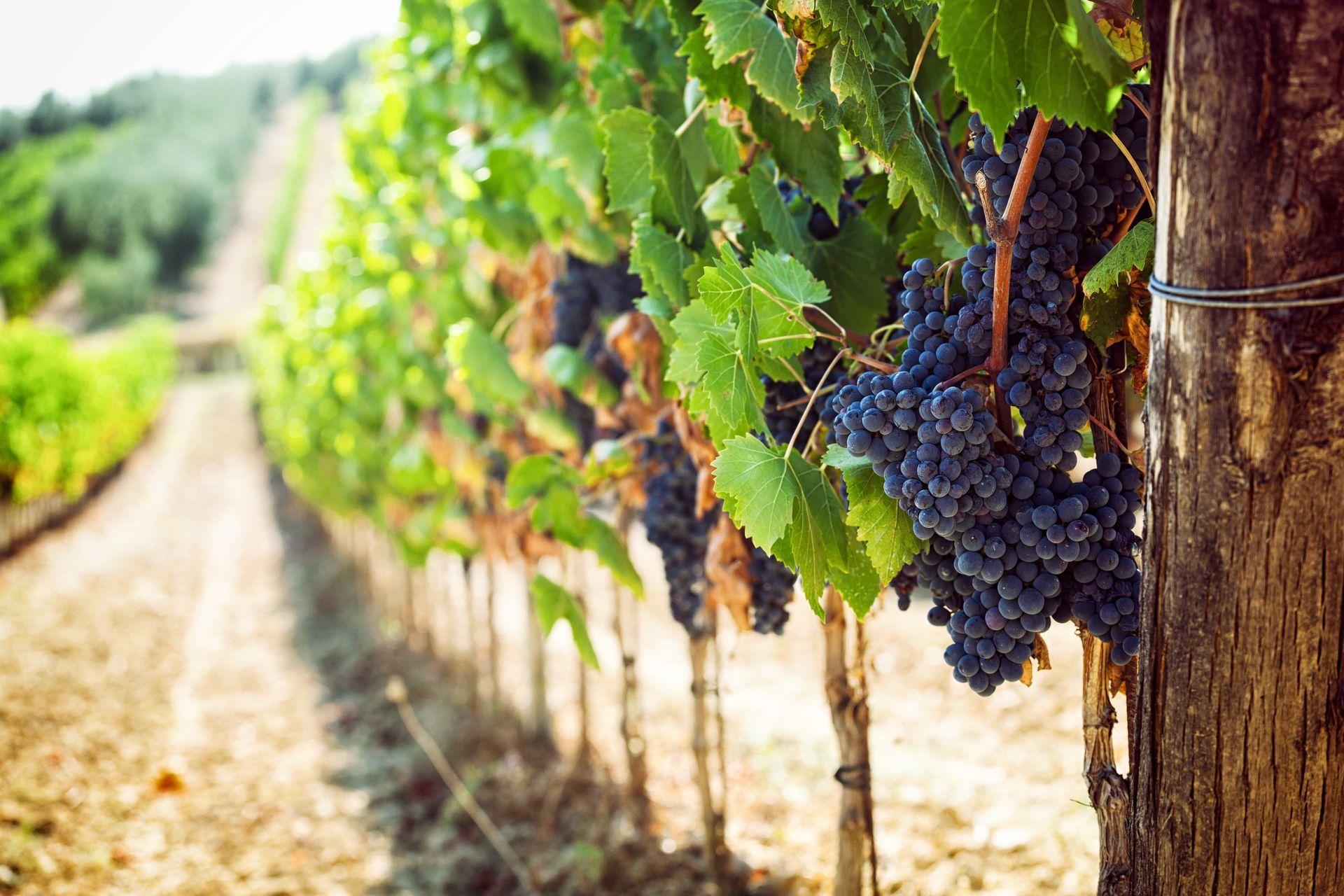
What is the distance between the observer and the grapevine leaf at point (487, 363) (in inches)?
126

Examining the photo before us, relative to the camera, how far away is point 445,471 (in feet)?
16.8

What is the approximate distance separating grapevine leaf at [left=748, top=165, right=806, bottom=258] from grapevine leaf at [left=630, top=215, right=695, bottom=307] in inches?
7.4

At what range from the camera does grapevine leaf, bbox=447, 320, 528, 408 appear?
3203 mm

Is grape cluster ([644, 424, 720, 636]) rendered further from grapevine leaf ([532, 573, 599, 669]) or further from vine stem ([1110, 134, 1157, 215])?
vine stem ([1110, 134, 1157, 215])

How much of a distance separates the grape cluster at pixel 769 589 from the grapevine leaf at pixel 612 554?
457 mm

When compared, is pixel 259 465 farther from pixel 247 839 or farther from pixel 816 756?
pixel 816 756

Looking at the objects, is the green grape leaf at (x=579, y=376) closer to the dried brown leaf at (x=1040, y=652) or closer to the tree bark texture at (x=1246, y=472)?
the dried brown leaf at (x=1040, y=652)

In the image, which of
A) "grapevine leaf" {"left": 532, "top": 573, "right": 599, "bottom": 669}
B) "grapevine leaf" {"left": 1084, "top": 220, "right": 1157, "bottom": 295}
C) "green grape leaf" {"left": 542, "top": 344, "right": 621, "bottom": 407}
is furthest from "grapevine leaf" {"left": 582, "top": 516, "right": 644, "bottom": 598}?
"grapevine leaf" {"left": 1084, "top": 220, "right": 1157, "bottom": 295}

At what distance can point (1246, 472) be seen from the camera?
3.85 feet

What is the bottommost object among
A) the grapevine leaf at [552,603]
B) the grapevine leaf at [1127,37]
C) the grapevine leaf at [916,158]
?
the grapevine leaf at [552,603]

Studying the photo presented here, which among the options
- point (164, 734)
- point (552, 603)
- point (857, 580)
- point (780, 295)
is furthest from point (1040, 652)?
point (164, 734)

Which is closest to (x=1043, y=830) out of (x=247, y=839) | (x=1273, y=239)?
(x=1273, y=239)

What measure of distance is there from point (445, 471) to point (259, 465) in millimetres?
16177

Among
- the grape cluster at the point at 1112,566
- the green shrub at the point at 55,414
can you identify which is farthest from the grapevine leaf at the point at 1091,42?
the green shrub at the point at 55,414
